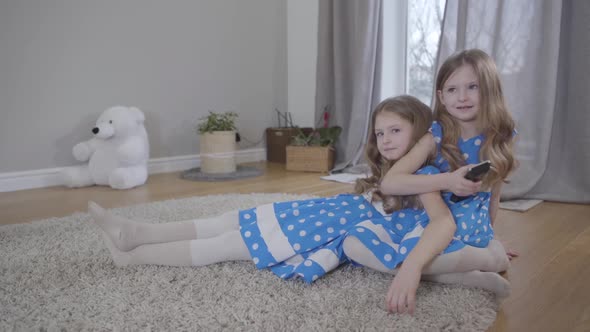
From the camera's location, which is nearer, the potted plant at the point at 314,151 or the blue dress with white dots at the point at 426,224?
the blue dress with white dots at the point at 426,224

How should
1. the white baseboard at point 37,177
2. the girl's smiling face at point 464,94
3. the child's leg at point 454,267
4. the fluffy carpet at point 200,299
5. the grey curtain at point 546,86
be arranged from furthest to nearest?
the white baseboard at point 37,177, the grey curtain at point 546,86, the girl's smiling face at point 464,94, the child's leg at point 454,267, the fluffy carpet at point 200,299

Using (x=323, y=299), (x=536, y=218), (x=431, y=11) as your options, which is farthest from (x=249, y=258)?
(x=431, y=11)

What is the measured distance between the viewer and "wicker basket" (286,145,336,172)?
2566mm

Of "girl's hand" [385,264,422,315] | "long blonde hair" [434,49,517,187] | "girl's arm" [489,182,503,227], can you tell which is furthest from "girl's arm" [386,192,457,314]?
"girl's arm" [489,182,503,227]

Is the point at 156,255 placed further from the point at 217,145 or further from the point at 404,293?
the point at 217,145

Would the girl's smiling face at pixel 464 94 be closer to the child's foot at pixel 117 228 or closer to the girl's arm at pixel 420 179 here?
the girl's arm at pixel 420 179

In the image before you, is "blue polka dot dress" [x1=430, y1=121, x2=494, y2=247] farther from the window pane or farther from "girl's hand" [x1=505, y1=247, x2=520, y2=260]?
the window pane

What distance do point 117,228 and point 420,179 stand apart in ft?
2.25

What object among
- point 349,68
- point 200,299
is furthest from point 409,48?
point 200,299

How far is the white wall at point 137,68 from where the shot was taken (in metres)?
2.04

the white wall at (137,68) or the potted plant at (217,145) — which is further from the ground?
the white wall at (137,68)

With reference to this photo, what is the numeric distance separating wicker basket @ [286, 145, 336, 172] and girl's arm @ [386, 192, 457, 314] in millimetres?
1651

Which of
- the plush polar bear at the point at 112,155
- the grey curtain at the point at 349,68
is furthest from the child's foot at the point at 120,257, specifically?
the grey curtain at the point at 349,68

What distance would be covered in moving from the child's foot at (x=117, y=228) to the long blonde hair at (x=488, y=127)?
2.42 ft
